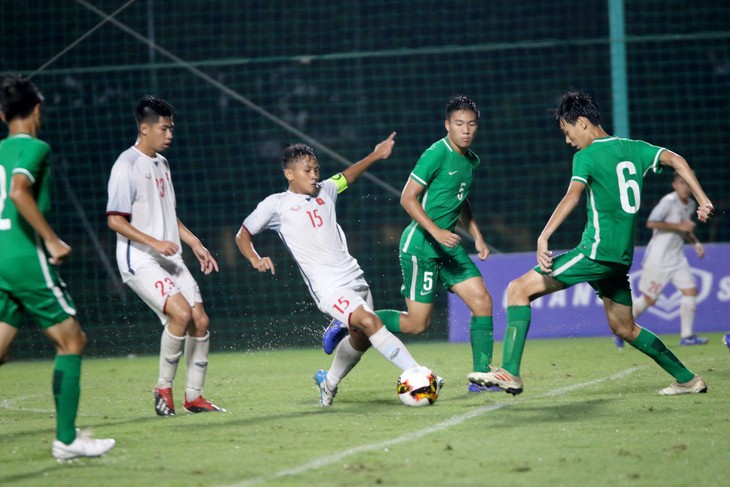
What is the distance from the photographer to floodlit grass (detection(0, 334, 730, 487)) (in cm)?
522

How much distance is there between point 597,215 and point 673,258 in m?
5.38

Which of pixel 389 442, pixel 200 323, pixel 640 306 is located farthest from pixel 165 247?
pixel 640 306

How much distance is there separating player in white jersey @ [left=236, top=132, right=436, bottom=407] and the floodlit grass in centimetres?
40

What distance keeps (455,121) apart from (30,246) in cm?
355

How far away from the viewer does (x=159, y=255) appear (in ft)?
25.0

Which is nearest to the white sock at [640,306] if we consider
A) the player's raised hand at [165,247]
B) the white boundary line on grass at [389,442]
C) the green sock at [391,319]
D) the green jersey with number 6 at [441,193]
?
the white boundary line on grass at [389,442]

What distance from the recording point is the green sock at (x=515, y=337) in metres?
7.23

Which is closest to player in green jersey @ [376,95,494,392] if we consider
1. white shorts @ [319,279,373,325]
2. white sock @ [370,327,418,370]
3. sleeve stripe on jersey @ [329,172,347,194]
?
sleeve stripe on jersey @ [329,172,347,194]

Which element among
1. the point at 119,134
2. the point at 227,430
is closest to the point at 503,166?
the point at 119,134

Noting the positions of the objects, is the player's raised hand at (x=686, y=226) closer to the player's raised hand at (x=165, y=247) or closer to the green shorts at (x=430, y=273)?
the green shorts at (x=430, y=273)

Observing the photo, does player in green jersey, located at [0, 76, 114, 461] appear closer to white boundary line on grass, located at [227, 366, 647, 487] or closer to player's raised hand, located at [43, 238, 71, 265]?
player's raised hand, located at [43, 238, 71, 265]

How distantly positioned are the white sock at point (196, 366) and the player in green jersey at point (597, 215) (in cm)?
188

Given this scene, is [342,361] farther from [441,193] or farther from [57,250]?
[57,250]

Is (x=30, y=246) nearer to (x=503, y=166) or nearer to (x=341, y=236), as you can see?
(x=341, y=236)
